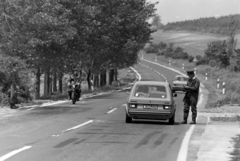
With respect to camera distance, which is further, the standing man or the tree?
the tree

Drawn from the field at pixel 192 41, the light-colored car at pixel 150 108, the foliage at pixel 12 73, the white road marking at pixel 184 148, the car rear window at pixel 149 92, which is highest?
the field at pixel 192 41

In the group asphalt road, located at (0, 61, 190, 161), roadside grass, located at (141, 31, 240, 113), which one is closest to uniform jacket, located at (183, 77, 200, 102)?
asphalt road, located at (0, 61, 190, 161)

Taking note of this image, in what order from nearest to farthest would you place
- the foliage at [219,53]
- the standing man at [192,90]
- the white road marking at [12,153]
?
the white road marking at [12,153], the standing man at [192,90], the foliage at [219,53]

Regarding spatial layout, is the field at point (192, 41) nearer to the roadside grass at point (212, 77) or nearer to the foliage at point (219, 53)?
the roadside grass at point (212, 77)

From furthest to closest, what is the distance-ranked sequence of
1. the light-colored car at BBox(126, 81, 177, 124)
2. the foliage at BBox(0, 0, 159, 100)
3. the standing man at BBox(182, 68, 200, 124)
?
the foliage at BBox(0, 0, 159, 100) < the standing man at BBox(182, 68, 200, 124) < the light-colored car at BBox(126, 81, 177, 124)

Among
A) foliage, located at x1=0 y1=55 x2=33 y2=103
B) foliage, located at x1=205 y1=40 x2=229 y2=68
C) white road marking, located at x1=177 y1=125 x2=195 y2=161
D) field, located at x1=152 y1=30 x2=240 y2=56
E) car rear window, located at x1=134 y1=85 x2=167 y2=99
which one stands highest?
field, located at x1=152 y1=30 x2=240 y2=56

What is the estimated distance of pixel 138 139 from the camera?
42.4ft

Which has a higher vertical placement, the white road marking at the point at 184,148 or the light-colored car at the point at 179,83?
the light-colored car at the point at 179,83

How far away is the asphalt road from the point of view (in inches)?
395

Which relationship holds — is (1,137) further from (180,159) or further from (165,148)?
(180,159)

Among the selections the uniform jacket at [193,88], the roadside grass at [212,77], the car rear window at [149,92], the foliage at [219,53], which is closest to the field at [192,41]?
the roadside grass at [212,77]

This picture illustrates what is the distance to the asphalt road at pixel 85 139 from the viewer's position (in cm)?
1004

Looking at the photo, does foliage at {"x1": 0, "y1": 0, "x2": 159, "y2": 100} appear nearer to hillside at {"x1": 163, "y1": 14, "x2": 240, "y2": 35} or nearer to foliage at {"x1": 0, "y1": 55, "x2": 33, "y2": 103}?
foliage at {"x1": 0, "y1": 55, "x2": 33, "y2": 103}

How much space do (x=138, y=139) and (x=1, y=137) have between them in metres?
3.33
